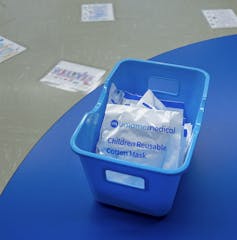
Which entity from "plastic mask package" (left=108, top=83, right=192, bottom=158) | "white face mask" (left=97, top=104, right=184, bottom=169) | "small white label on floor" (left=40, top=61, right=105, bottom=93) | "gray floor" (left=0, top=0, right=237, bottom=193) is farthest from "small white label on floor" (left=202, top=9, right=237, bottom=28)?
"white face mask" (left=97, top=104, right=184, bottom=169)

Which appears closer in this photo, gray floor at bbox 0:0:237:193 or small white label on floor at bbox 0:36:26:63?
gray floor at bbox 0:0:237:193

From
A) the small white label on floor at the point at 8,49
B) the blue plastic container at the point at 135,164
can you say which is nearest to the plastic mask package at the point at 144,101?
the blue plastic container at the point at 135,164

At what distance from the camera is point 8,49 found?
4.99 feet

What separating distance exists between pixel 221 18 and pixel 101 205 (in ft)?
4.65

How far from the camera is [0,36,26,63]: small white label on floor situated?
1462 millimetres

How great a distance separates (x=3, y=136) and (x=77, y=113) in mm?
349

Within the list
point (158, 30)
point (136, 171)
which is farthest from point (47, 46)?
point (136, 171)

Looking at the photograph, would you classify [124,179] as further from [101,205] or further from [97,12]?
[97,12]

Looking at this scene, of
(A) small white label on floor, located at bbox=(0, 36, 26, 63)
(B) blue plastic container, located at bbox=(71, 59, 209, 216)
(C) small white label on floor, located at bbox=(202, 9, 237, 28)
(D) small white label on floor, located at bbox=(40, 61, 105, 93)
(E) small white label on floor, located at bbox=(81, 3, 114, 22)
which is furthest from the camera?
(E) small white label on floor, located at bbox=(81, 3, 114, 22)

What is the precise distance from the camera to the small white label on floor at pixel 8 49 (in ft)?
4.80

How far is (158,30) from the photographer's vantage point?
1.66 metres

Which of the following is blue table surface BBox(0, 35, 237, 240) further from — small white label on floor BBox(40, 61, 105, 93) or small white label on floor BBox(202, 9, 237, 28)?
small white label on floor BBox(202, 9, 237, 28)

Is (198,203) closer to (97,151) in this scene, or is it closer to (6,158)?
(97,151)

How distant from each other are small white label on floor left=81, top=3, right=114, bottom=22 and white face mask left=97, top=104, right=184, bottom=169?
1316mm
